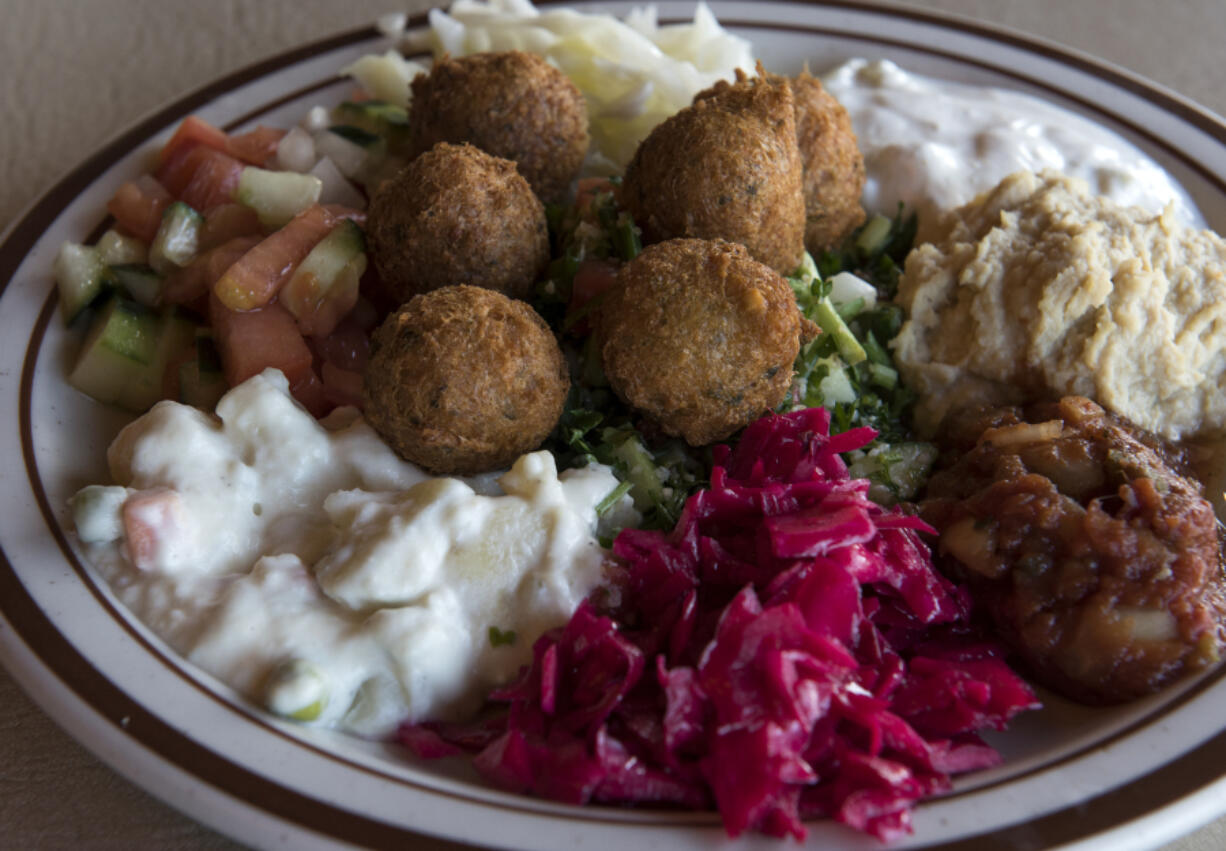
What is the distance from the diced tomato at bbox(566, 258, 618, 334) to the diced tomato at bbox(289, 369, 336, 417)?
76cm

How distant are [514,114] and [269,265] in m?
0.88

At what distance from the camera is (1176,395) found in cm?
281

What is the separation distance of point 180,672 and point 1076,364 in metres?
2.45

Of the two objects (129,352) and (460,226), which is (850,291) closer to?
(460,226)

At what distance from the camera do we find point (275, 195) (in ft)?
10.4

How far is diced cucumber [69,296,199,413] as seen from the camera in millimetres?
2936

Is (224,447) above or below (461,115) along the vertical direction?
below

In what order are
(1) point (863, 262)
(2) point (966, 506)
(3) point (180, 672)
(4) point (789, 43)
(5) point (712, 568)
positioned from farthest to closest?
(4) point (789, 43) < (1) point (863, 262) < (2) point (966, 506) < (5) point (712, 568) < (3) point (180, 672)

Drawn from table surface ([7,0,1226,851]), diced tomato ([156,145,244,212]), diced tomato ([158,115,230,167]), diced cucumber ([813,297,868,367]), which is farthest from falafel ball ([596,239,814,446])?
table surface ([7,0,1226,851])

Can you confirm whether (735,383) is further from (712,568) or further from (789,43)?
(789,43)

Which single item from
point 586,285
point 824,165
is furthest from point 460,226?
point 824,165

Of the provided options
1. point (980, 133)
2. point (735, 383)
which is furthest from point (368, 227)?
point (980, 133)

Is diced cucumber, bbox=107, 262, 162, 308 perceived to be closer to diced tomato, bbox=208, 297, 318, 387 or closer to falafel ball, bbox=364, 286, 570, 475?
diced tomato, bbox=208, 297, 318, 387

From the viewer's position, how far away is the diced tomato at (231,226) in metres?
3.17
